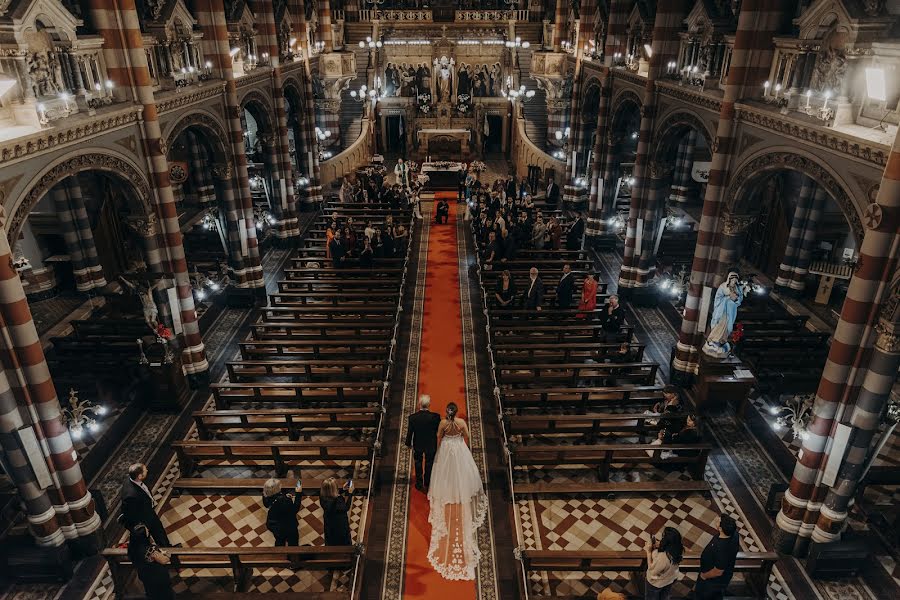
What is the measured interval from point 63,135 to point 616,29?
17.6 metres

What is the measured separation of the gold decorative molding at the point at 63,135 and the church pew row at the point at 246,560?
5.83 m

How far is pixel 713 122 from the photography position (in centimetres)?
1355

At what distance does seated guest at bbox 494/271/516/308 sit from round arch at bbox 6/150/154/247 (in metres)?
8.49

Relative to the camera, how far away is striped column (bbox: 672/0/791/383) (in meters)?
11.4

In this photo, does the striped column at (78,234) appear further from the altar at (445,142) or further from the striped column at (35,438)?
the altar at (445,142)

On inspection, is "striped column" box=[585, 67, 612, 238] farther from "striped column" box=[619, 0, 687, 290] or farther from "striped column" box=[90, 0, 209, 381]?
"striped column" box=[90, 0, 209, 381]

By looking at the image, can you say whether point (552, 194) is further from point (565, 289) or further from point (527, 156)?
point (565, 289)

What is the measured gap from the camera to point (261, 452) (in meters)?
11.0

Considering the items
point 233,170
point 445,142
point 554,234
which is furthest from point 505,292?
point 445,142

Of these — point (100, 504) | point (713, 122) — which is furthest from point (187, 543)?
point (713, 122)

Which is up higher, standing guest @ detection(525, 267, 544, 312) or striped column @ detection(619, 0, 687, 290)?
striped column @ detection(619, 0, 687, 290)

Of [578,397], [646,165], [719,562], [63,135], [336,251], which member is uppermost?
[63,135]

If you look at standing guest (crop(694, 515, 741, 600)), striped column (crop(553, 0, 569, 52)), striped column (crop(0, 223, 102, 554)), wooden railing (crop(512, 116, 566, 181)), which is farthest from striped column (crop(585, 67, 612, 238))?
striped column (crop(0, 223, 102, 554))

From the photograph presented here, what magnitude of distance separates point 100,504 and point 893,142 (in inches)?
524
